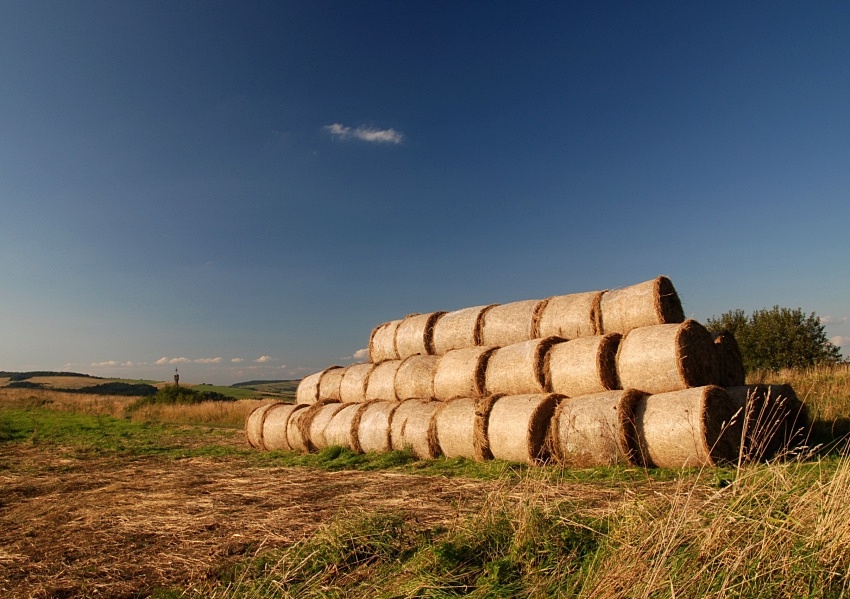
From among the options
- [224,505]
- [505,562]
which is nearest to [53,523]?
[224,505]

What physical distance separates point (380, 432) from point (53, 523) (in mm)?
Answer: 6004

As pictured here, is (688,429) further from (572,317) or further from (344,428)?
(344,428)

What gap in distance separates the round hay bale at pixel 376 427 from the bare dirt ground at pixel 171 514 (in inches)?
65.0

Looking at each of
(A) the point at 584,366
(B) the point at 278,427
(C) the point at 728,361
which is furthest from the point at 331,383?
(C) the point at 728,361

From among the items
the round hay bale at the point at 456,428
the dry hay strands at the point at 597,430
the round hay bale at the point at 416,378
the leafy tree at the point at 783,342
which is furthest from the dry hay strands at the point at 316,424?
the leafy tree at the point at 783,342

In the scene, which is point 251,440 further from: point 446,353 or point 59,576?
point 59,576

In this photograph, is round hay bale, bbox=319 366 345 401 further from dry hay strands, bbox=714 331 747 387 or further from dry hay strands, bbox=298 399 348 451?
dry hay strands, bbox=714 331 747 387

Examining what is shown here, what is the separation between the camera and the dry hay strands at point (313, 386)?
14.8 metres

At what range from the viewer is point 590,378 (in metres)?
9.18

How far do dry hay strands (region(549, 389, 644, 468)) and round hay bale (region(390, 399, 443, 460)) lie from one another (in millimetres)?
2628

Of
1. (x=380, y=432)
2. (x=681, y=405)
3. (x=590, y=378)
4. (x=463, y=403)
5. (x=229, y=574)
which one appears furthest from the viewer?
(x=380, y=432)

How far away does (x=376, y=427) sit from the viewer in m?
11.5

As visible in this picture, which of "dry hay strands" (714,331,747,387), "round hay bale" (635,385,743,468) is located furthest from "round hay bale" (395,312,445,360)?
"dry hay strands" (714,331,747,387)

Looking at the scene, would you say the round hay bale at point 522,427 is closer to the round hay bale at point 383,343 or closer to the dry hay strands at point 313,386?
the round hay bale at point 383,343
